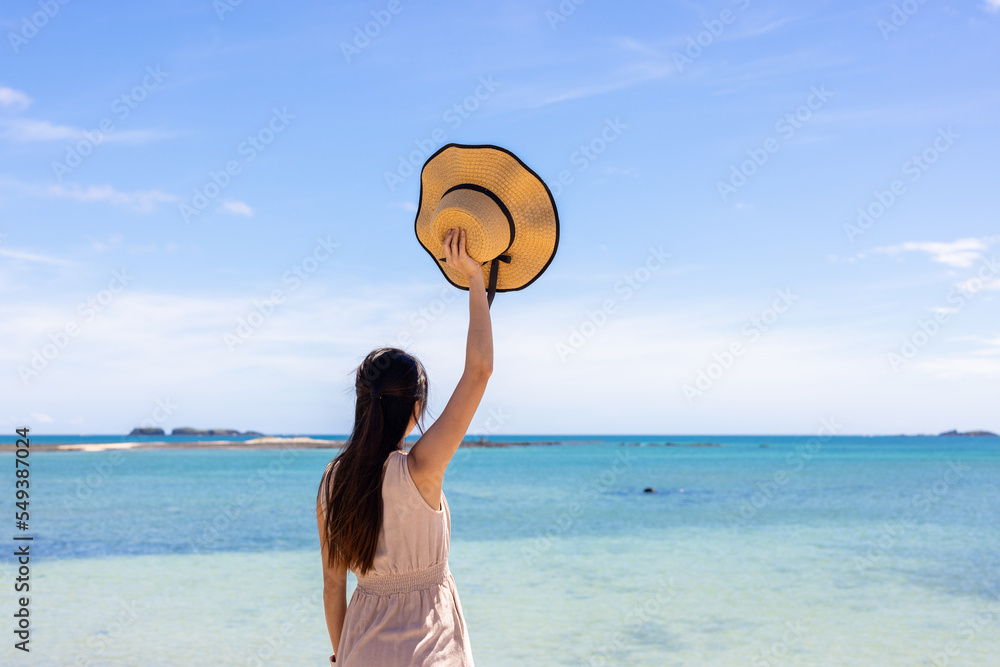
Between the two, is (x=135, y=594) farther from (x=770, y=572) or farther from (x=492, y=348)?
(x=492, y=348)

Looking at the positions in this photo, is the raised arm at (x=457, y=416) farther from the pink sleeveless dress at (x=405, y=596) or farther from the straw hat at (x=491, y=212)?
the straw hat at (x=491, y=212)

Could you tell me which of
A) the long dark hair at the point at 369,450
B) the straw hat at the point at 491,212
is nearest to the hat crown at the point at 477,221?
the straw hat at the point at 491,212

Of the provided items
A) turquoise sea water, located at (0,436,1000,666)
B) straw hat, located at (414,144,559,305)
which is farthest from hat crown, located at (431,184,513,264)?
turquoise sea water, located at (0,436,1000,666)

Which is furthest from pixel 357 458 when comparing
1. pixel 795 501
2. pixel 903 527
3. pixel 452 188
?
pixel 795 501

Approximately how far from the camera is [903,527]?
14.1 m

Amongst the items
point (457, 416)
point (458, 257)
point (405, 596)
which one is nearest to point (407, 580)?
point (405, 596)

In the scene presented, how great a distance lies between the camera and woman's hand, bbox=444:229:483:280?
174 cm

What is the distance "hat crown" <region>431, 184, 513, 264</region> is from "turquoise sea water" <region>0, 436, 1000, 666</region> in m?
5.05

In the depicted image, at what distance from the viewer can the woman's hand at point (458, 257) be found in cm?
174

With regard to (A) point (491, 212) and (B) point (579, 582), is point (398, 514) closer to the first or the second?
(A) point (491, 212)

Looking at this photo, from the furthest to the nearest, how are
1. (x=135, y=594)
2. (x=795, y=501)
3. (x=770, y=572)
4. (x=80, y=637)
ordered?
(x=795, y=501)
(x=770, y=572)
(x=135, y=594)
(x=80, y=637)

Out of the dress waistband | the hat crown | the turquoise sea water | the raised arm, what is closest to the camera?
the raised arm

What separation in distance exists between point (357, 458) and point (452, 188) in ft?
2.34

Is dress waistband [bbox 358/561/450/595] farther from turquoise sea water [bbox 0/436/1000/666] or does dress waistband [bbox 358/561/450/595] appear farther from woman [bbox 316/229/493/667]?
turquoise sea water [bbox 0/436/1000/666]
